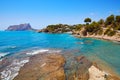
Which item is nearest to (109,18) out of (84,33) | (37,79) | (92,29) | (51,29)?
(92,29)

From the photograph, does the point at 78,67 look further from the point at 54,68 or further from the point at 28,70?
the point at 28,70

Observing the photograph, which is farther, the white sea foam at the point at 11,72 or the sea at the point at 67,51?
the sea at the point at 67,51

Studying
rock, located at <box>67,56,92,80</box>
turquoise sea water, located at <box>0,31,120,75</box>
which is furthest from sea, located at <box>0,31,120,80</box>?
rock, located at <box>67,56,92,80</box>

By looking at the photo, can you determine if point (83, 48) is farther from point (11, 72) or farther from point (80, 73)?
point (11, 72)

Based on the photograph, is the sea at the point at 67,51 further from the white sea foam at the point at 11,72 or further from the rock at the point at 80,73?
the rock at the point at 80,73

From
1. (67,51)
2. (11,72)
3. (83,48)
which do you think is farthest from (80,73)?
(83,48)

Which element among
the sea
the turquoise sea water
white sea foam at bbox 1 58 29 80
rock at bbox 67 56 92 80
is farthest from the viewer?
the turquoise sea water

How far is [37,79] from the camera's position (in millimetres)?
18188

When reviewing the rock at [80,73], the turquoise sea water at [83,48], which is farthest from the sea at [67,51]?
the rock at [80,73]

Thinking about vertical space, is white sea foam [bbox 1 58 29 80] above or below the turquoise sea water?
above

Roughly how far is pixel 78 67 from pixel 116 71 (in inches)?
237

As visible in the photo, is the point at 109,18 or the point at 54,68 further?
the point at 109,18

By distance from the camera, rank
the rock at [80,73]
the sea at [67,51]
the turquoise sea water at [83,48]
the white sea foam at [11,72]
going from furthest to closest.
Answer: the turquoise sea water at [83,48]
the sea at [67,51]
the white sea foam at [11,72]
the rock at [80,73]

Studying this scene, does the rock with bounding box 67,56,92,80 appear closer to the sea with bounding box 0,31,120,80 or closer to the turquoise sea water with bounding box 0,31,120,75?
the sea with bounding box 0,31,120,80
